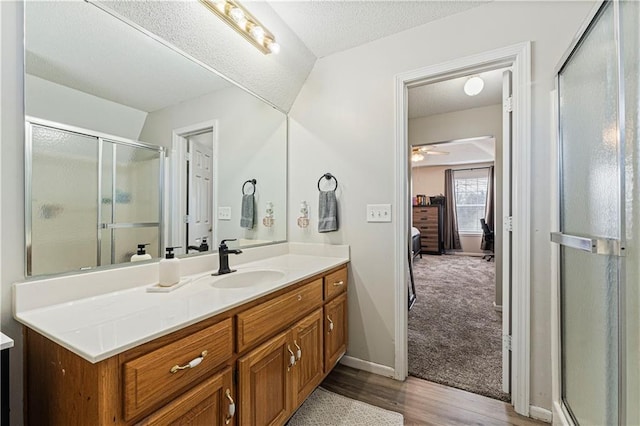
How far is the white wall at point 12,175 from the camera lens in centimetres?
89

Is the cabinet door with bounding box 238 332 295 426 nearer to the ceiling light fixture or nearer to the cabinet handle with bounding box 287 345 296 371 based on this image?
the cabinet handle with bounding box 287 345 296 371

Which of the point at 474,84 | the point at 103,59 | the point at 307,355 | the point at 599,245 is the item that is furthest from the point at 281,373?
the point at 474,84

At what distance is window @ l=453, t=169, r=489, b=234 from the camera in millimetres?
6836

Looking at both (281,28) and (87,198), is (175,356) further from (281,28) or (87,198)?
(281,28)

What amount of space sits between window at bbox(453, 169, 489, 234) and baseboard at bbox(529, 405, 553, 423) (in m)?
6.09

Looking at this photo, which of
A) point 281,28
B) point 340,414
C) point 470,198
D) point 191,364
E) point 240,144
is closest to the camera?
point 191,364

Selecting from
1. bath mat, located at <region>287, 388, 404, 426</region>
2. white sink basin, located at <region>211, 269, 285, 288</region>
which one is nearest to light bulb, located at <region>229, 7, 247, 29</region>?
white sink basin, located at <region>211, 269, 285, 288</region>

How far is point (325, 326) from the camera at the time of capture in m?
1.66

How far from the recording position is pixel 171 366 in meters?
0.80

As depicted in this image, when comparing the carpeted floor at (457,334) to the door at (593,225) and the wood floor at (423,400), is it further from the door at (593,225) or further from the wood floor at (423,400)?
the door at (593,225)

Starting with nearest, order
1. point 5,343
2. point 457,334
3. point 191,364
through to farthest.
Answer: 1. point 5,343
2. point 191,364
3. point 457,334

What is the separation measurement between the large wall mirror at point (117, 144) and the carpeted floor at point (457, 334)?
1752mm

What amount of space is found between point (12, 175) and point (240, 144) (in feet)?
4.07

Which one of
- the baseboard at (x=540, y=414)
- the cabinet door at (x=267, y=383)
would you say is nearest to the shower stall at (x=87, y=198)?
the cabinet door at (x=267, y=383)
